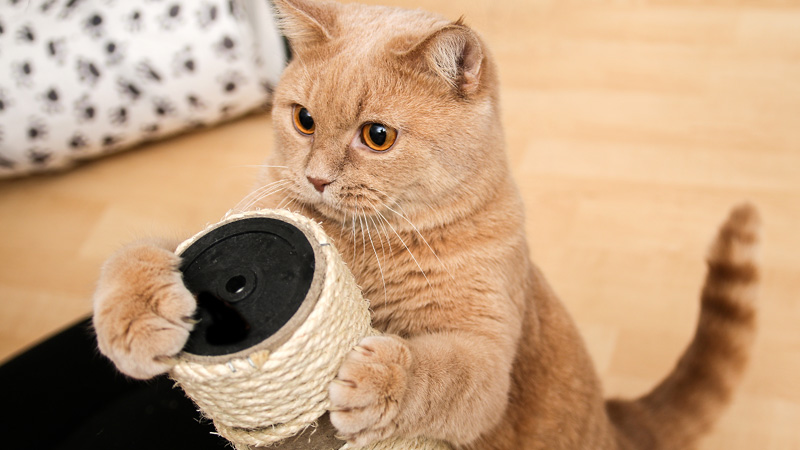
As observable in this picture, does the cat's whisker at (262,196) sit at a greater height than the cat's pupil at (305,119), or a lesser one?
lesser

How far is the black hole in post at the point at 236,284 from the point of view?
0.89 meters

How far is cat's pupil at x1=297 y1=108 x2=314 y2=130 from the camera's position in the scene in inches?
47.6

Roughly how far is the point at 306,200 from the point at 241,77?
1.74m

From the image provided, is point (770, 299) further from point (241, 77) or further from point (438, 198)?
point (241, 77)

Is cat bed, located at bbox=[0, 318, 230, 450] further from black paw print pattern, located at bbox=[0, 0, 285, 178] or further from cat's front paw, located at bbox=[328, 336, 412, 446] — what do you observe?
black paw print pattern, located at bbox=[0, 0, 285, 178]

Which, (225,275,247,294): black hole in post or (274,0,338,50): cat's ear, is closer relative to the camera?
(225,275,247,294): black hole in post

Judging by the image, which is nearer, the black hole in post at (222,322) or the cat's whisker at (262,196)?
the black hole in post at (222,322)

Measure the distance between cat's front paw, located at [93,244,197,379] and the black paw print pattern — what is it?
1882 mm

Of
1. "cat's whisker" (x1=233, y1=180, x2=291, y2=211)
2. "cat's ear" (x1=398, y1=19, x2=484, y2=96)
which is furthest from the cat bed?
"cat's ear" (x1=398, y1=19, x2=484, y2=96)

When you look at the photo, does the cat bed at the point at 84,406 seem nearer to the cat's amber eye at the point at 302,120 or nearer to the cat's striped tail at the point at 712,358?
the cat's amber eye at the point at 302,120

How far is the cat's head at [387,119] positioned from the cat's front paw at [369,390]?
0.90 ft

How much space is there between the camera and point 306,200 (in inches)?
47.1

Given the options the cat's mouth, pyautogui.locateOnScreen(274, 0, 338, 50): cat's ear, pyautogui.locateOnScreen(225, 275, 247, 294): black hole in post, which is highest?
pyautogui.locateOnScreen(274, 0, 338, 50): cat's ear

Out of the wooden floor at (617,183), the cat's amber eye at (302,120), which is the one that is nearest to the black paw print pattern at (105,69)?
the wooden floor at (617,183)
